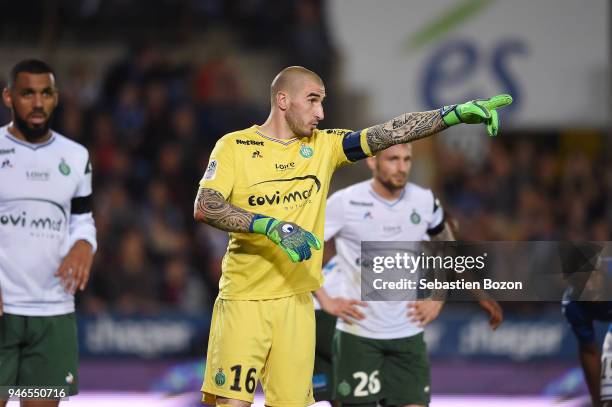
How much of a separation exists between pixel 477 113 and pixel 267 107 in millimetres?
8158

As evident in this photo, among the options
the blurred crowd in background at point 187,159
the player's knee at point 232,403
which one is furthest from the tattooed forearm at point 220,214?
the blurred crowd in background at point 187,159

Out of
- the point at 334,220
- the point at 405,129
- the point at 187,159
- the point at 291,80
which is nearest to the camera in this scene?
the point at 405,129

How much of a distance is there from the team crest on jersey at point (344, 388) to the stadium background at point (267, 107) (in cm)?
416

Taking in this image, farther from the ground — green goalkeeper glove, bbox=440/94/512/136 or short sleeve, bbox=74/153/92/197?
green goalkeeper glove, bbox=440/94/512/136

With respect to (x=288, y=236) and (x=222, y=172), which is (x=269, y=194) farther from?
(x=288, y=236)

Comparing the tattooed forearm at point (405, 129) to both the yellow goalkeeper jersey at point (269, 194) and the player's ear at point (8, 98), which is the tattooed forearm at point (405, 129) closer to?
the yellow goalkeeper jersey at point (269, 194)

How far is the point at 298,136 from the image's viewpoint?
19.9ft

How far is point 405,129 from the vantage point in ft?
19.2

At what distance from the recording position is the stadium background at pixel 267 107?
11.8 meters

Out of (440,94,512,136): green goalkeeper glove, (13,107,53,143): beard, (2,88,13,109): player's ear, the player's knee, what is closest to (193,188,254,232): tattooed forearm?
the player's knee

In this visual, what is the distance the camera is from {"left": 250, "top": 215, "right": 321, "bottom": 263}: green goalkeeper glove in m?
5.45

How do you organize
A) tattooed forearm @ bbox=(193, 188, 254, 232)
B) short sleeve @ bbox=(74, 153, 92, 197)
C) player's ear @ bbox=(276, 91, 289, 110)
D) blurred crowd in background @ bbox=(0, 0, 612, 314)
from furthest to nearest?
blurred crowd in background @ bbox=(0, 0, 612, 314) < short sleeve @ bbox=(74, 153, 92, 197) < player's ear @ bbox=(276, 91, 289, 110) < tattooed forearm @ bbox=(193, 188, 254, 232)

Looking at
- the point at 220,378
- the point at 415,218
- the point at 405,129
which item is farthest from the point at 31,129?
the point at 415,218

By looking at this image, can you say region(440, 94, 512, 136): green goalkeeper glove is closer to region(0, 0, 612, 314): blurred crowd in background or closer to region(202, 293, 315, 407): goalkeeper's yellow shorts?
region(202, 293, 315, 407): goalkeeper's yellow shorts
